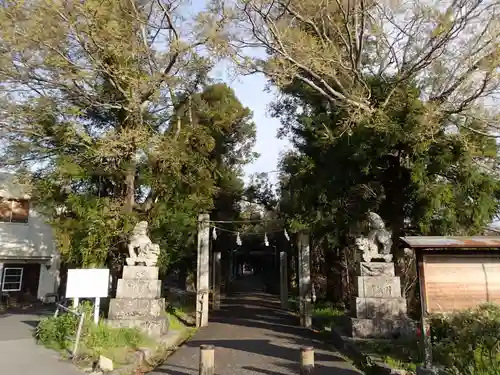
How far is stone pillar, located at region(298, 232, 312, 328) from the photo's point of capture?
54.0ft

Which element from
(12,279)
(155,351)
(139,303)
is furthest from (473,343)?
(12,279)

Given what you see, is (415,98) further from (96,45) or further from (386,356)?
(96,45)

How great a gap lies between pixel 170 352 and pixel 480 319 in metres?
7.64

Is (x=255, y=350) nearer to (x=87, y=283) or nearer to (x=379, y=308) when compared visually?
(x=379, y=308)

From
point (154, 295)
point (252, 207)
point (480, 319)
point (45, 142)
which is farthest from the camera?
point (252, 207)

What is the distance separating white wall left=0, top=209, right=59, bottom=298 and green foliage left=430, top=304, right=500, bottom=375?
20.6 m

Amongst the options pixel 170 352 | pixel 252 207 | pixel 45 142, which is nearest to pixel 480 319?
pixel 170 352

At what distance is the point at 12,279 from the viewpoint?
2284cm

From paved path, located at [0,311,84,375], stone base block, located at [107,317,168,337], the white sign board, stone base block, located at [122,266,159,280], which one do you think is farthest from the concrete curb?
stone base block, located at [122,266,159,280]

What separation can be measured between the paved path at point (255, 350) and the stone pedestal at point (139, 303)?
1.17 meters

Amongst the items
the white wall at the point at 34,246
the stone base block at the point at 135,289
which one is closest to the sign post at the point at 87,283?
the stone base block at the point at 135,289

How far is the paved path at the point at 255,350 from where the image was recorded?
8695mm

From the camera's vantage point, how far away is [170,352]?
442 inches

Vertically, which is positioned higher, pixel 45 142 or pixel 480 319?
pixel 45 142
